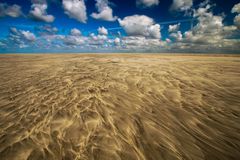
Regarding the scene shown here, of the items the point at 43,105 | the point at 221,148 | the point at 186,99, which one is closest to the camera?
the point at 221,148

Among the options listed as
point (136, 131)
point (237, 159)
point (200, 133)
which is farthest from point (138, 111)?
point (237, 159)

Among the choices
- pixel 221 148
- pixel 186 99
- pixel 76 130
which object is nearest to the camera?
pixel 221 148

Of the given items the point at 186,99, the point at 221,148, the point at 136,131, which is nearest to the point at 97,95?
the point at 136,131

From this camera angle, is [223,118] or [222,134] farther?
[223,118]

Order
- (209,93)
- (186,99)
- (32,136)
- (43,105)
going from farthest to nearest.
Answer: (209,93)
(186,99)
(43,105)
(32,136)

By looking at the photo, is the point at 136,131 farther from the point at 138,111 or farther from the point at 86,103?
the point at 86,103

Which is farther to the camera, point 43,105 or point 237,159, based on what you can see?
point 43,105

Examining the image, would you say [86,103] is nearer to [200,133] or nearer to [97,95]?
[97,95]

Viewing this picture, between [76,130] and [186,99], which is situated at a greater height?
[76,130]

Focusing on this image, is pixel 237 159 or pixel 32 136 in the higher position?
pixel 32 136
